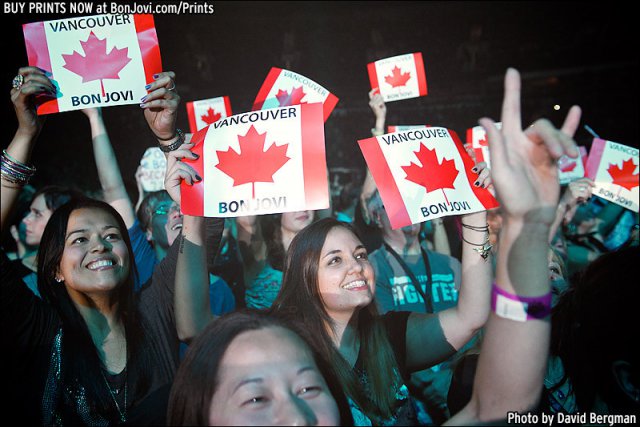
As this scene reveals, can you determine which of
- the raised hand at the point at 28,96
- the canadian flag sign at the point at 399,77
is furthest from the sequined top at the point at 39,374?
the canadian flag sign at the point at 399,77

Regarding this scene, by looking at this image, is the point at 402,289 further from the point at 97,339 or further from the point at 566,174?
the point at 566,174

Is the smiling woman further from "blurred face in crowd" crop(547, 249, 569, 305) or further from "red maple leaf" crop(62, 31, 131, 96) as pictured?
"blurred face in crowd" crop(547, 249, 569, 305)

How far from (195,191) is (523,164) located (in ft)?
4.19

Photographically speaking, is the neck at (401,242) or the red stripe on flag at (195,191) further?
the neck at (401,242)

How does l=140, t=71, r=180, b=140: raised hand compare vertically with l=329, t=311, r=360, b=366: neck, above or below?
above

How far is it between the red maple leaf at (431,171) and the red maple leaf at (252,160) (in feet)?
2.09

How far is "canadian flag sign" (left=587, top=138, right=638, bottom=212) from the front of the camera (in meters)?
3.56

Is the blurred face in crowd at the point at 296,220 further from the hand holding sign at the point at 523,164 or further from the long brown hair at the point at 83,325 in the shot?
the hand holding sign at the point at 523,164

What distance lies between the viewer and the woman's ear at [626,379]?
4.10 feet

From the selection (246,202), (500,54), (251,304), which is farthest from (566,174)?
(500,54)

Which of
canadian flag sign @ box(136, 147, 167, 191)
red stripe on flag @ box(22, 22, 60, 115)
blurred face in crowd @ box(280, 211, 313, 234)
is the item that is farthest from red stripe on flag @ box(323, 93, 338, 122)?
canadian flag sign @ box(136, 147, 167, 191)

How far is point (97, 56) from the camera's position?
2146 mm

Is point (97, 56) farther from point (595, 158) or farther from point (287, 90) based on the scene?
point (595, 158)

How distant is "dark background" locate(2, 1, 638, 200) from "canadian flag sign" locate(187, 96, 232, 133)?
6.12 ft
